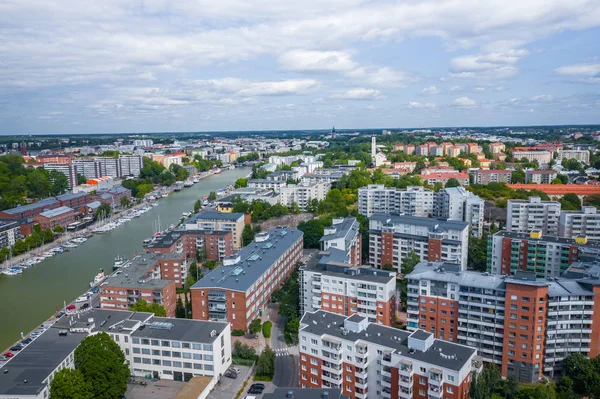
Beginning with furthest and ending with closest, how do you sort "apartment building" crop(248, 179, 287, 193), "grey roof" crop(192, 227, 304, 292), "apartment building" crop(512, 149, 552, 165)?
"apartment building" crop(512, 149, 552, 165) → "apartment building" crop(248, 179, 287, 193) → "grey roof" crop(192, 227, 304, 292)

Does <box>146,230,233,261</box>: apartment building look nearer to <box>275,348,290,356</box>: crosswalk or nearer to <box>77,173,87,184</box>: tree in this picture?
<box>275,348,290,356</box>: crosswalk

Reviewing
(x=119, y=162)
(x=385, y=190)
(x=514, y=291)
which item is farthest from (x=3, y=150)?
(x=514, y=291)

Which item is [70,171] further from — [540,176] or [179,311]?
[540,176]

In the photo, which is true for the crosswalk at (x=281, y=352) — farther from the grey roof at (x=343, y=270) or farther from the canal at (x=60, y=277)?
the canal at (x=60, y=277)

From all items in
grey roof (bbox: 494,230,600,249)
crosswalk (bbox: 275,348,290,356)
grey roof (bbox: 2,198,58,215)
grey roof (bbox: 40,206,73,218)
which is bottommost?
crosswalk (bbox: 275,348,290,356)

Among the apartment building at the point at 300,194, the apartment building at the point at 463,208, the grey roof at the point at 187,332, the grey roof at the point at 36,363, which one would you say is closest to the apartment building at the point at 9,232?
the grey roof at the point at 36,363

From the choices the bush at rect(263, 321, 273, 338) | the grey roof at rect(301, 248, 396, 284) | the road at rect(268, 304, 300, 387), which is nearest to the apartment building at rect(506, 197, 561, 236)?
the grey roof at rect(301, 248, 396, 284)

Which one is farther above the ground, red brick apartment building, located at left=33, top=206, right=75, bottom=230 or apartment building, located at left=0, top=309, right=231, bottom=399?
red brick apartment building, located at left=33, top=206, right=75, bottom=230
